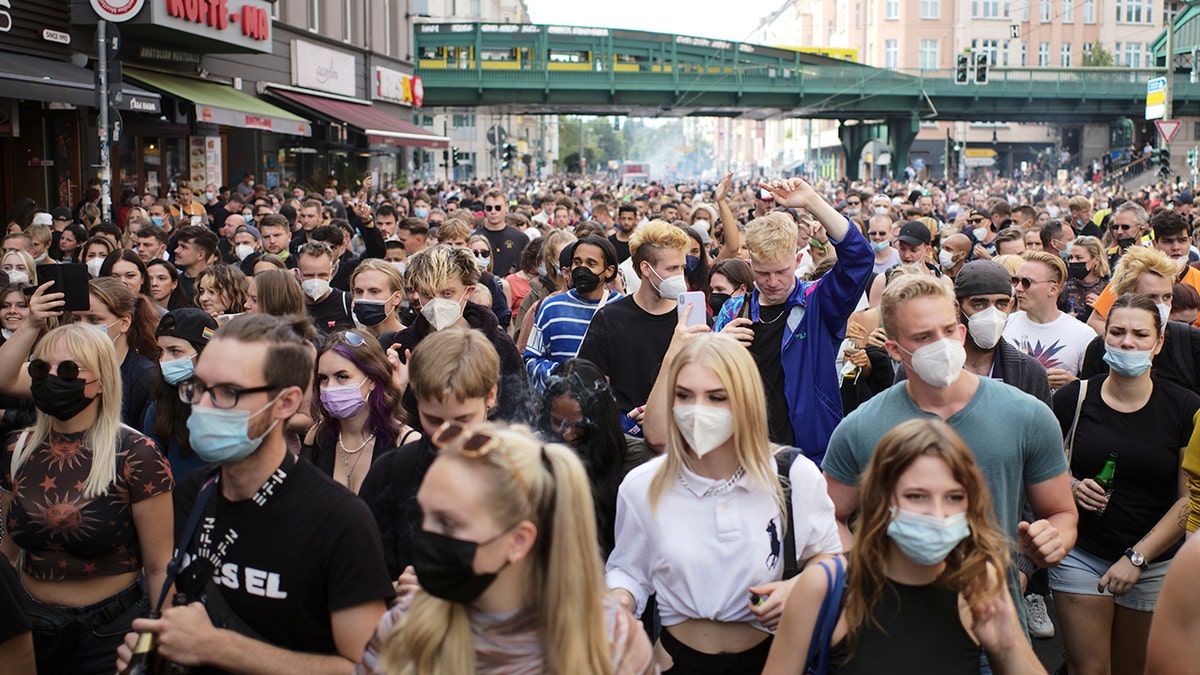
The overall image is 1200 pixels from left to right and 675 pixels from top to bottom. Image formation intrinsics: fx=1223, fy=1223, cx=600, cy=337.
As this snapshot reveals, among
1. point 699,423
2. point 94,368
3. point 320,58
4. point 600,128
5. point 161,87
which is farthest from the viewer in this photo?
point 600,128

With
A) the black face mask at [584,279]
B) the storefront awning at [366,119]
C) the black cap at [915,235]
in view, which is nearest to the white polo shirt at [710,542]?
the black face mask at [584,279]

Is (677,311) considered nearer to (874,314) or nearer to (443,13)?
(874,314)

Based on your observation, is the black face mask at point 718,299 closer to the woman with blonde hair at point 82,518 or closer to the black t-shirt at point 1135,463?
the black t-shirt at point 1135,463

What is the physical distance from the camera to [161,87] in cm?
2131

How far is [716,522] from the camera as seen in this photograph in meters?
3.61

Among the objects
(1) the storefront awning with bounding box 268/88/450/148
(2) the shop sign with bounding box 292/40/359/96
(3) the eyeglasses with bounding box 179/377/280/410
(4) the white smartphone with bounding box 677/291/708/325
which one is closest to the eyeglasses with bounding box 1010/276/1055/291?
(4) the white smartphone with bounding box 677/291/708/325

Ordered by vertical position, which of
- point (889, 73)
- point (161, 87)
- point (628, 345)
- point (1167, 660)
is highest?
point (889, 73)

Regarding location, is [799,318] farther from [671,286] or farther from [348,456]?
[348,456]

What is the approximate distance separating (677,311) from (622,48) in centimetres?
5581

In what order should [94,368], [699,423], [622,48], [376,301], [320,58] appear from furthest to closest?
[622,48] < [320,58] < [376,301] < [94,368] < [699,423]

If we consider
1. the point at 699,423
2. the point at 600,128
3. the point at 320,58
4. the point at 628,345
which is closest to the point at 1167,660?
the point at 699,423

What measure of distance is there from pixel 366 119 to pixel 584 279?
2673cm

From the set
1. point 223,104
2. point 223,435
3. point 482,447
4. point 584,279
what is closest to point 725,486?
point 482,447

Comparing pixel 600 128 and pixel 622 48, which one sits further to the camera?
pixel 600 128
